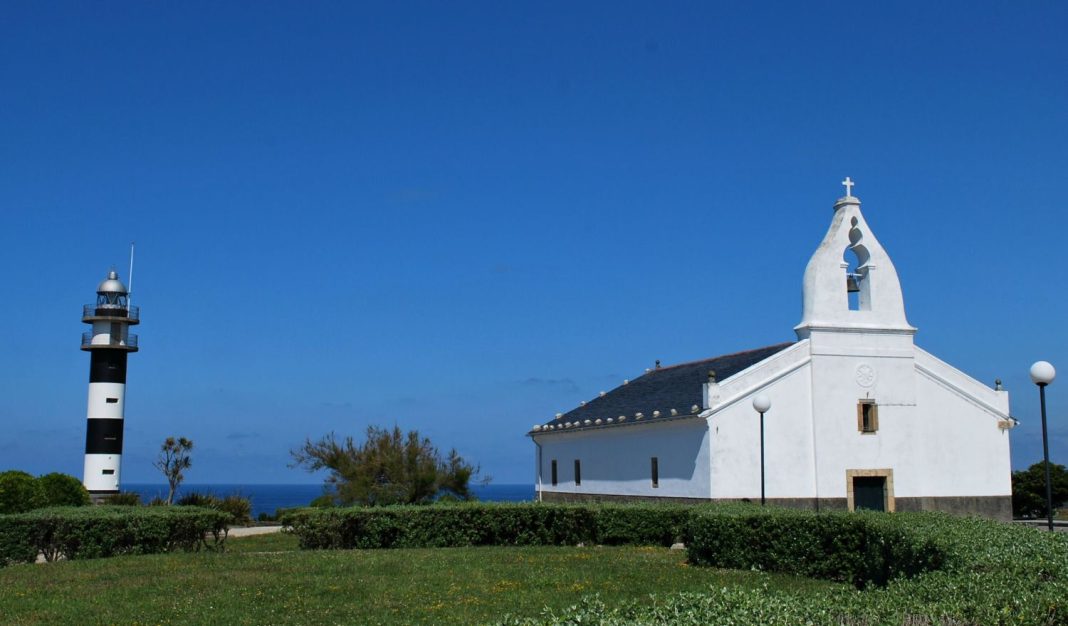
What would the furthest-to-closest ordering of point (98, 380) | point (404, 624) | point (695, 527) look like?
point (98, 380)
point (695, 527)
point (404, 624)

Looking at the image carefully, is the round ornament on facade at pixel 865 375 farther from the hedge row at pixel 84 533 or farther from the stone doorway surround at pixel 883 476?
the hedge row at pixel 84 533

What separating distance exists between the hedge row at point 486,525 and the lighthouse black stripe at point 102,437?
2202 cm

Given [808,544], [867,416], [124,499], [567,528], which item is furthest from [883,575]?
[124,499]

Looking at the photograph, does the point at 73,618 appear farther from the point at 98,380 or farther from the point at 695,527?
the point at 98,380

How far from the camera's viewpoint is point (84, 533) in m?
21.3

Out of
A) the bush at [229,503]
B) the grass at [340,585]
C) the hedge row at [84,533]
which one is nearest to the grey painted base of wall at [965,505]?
the grass at [340,585]

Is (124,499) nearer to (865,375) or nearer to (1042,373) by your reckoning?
(865,375)

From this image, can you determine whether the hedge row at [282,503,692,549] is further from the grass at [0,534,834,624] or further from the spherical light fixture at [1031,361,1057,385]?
the spherical light fixture at [1031,361,1057,385]

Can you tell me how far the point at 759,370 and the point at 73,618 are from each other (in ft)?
75.8

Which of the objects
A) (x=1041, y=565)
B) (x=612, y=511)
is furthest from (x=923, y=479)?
(x=1041, y=565)

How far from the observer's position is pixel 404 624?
1269 cm

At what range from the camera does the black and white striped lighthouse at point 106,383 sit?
42.8 m

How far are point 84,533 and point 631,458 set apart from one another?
64.8 feet

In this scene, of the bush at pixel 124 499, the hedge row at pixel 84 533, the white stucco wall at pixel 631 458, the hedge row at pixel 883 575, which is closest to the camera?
the hedge row at pixel 883 575
